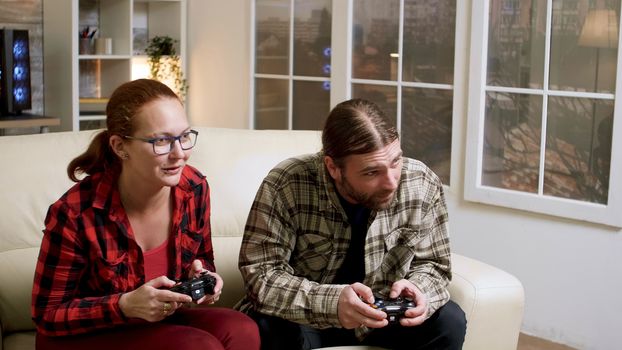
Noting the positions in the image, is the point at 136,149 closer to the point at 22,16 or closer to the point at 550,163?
the point at 550,163

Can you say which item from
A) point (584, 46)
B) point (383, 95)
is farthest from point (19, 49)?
point (584, 46)

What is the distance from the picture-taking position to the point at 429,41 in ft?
13.3

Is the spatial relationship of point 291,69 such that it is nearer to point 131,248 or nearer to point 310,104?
point 310,104

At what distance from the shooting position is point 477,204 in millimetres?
3924

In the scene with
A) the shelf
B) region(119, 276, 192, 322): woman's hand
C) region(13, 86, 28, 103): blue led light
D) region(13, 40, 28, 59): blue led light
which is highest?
region(13, 40, 28, 59): blue led light

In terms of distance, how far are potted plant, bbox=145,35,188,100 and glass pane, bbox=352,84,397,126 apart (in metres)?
1.35

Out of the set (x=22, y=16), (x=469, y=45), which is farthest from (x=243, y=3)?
(x=469, y=45)

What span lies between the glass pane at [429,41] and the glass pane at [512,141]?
28cm

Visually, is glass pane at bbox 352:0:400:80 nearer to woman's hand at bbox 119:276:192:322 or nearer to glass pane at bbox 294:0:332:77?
glass pane at bbox 294:0:332:77

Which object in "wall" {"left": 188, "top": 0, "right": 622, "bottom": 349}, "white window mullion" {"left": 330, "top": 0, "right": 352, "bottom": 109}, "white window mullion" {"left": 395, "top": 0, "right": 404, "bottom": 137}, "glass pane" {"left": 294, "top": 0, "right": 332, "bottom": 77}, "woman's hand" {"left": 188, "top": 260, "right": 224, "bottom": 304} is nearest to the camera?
"woman's hand" {"left": 188, "top": 260, "right": 224, "bottom": 304}

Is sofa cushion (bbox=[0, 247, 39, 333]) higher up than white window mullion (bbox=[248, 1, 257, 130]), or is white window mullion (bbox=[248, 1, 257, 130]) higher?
white window mullion (bbox=[248, 1, 257, 130])

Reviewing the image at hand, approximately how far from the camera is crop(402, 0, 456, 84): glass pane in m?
3.97

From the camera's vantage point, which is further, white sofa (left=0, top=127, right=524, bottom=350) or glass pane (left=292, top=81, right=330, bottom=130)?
glass pane (left=292, top=81, right=330, bottom=130)

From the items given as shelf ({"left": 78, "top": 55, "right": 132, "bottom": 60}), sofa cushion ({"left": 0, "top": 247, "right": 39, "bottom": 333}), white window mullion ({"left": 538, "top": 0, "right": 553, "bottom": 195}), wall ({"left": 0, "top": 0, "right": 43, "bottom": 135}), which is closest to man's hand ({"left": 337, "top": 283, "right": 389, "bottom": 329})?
sofa cushion ({"left": 0, "top": 247, "right": 39, "bottom": 333})
